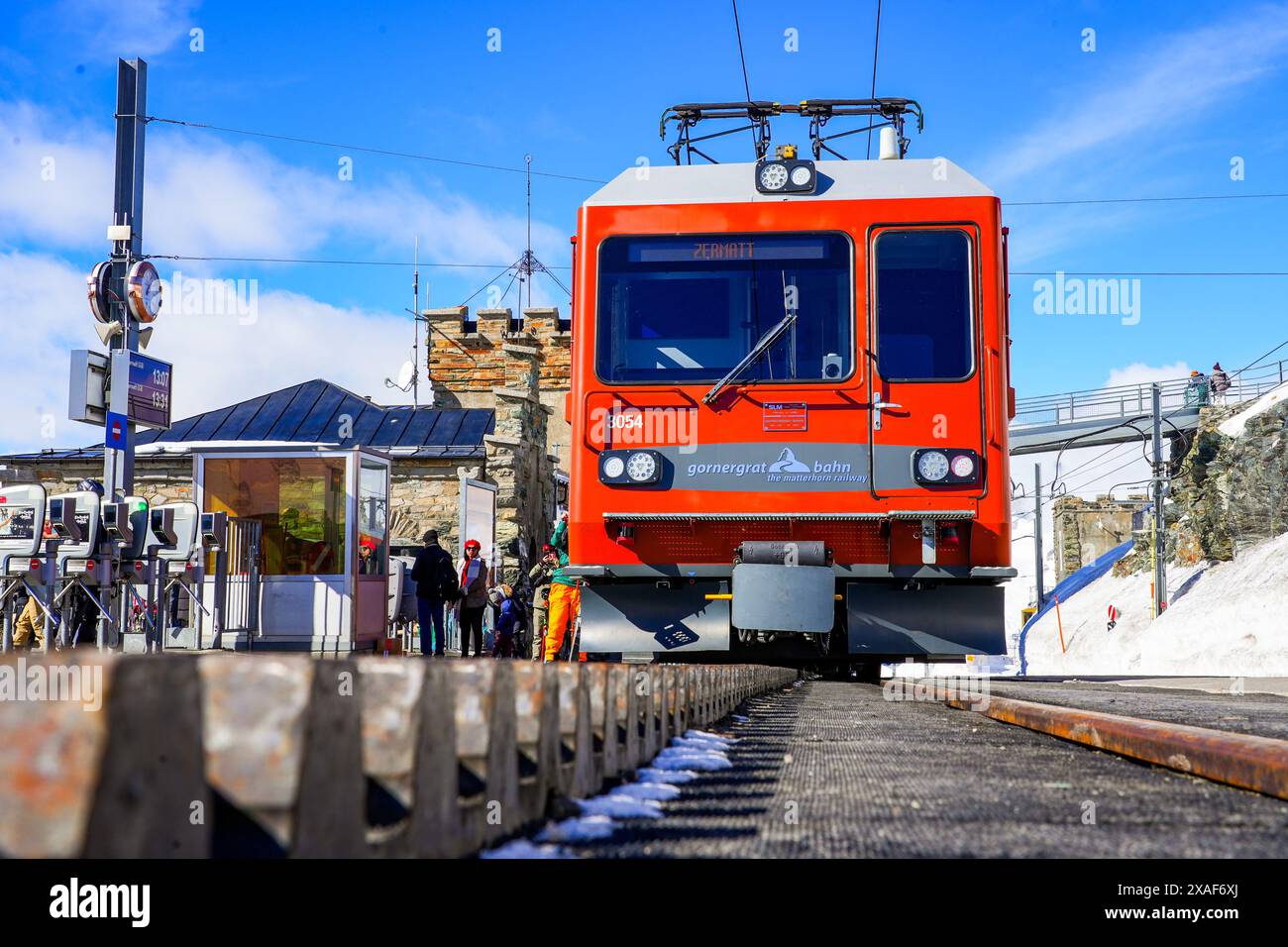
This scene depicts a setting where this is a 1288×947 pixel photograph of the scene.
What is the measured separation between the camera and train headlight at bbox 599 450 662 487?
7.50 m

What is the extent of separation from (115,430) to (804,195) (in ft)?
24.5

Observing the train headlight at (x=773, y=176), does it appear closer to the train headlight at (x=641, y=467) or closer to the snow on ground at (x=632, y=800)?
the train headlight at (x=641, y=467)

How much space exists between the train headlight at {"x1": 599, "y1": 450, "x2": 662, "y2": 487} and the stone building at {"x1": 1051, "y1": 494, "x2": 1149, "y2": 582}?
49.0 meters

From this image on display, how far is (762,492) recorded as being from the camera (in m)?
7.45

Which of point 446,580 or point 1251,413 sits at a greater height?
point 1251,413

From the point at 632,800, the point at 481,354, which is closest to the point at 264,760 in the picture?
the point at 632,800

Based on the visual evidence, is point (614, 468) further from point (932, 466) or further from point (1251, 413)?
point (1251, 413)

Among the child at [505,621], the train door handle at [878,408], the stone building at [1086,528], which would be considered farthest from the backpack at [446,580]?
the stone building at [1086,528]

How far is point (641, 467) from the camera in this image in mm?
7512

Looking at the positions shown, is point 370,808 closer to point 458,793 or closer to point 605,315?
point 458,793

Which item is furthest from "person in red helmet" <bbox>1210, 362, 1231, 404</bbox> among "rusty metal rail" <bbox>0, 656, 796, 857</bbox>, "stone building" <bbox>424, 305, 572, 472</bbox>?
"rusty metal rail" <bbox>0, 656, 796, 857</bbox>

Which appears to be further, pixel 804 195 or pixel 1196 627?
pixel 1196 627
